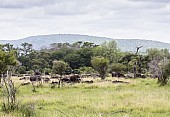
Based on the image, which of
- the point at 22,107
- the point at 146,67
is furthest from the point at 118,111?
the point at 146,67

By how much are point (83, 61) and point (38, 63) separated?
35.7 feet

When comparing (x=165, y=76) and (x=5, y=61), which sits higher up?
(x=5, y=61)

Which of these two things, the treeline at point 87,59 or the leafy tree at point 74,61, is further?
the leafy tree at point 74,61

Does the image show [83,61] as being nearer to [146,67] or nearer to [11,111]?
[146,67]

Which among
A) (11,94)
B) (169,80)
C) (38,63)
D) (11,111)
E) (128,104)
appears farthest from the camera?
(38,63)

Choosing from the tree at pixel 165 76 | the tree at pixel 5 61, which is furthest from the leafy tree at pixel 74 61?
the tree at pixel 165 76

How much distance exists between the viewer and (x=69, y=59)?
83688 millimetres

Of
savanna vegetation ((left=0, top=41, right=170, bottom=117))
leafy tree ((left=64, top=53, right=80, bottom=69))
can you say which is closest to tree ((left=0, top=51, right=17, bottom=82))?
savanna vegetation ((left=0, top=41, right=170, bottom=117))

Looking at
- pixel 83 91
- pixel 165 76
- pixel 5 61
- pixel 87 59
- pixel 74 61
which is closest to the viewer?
pixel 83 91

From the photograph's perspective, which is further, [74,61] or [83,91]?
[74,61]

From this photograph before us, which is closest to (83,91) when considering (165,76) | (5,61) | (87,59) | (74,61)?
(5,61)

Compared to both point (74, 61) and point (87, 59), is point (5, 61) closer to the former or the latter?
point (74, 61)

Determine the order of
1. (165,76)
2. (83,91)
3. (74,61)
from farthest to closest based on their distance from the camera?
(74,61) → (165,76) → (83,91)

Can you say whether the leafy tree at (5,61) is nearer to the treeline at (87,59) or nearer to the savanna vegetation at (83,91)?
the savanna vegetation at (83,91)
